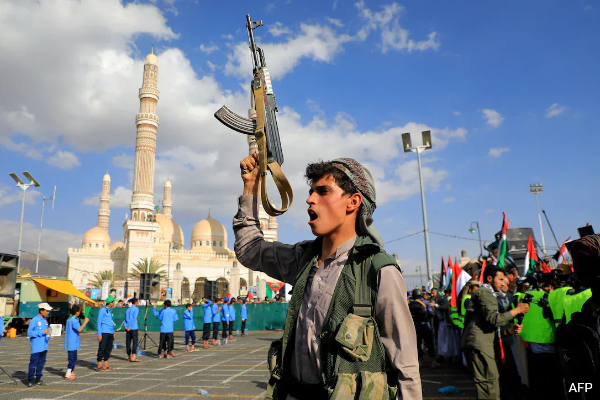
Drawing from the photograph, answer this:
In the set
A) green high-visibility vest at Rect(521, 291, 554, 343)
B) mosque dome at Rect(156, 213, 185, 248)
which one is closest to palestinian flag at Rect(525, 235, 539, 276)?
green high-visibility vest at Rect(521, 291, 554, 343)

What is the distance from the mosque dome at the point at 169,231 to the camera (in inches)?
2808

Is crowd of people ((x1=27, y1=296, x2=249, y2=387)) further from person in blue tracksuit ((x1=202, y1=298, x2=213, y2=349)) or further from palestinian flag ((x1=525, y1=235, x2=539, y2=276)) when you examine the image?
palestinian flag ((x1=525, y1=235, x2=539, y2=276))

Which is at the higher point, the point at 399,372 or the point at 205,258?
the point at 205,258

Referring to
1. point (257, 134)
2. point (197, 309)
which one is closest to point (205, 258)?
point (197, 309)

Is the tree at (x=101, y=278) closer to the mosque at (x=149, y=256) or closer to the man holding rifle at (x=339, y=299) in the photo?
the mosque at (x=149, y=256)

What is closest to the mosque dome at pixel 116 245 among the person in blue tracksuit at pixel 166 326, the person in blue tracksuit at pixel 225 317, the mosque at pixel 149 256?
the mosque at pixel 149 256

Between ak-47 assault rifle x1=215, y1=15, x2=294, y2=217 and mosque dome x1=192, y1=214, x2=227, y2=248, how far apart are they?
6936cm

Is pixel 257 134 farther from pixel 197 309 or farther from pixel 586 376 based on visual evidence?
pixel 197 309

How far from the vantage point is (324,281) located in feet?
5.80

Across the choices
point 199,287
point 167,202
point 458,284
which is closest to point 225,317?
point 458,284

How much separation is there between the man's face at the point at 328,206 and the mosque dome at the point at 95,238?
71385mm

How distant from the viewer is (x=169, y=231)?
2859 inches

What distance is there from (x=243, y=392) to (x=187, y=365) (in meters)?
3.85

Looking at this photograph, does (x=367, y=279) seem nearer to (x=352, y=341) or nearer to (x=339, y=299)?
(x=339, y=299)
